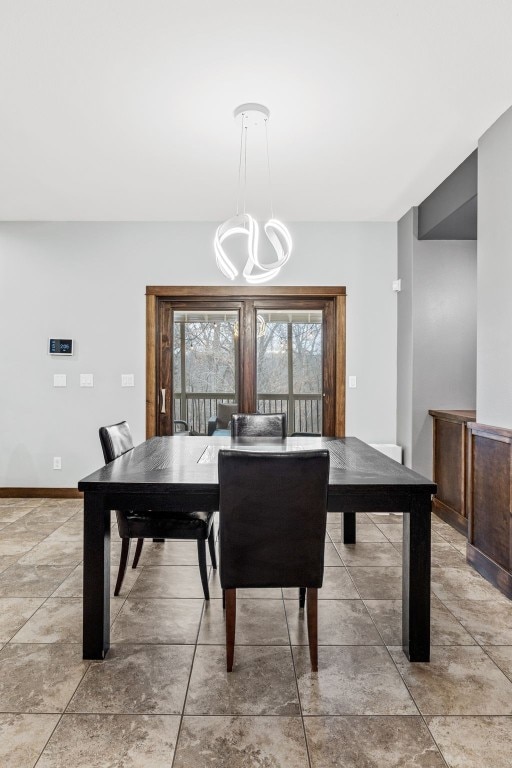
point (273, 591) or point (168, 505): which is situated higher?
point (168, 505)

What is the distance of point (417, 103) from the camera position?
8.46 feet

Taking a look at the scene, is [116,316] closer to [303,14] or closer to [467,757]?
[303,14]

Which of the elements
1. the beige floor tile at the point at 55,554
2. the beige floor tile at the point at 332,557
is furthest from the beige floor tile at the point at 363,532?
the beige floor tile at the point at 55,554

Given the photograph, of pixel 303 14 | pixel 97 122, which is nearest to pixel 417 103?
pixel 303 14

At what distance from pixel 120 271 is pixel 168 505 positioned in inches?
125

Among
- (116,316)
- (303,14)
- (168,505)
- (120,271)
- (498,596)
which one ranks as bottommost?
(498,596)

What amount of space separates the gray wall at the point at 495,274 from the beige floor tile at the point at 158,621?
1942 mm

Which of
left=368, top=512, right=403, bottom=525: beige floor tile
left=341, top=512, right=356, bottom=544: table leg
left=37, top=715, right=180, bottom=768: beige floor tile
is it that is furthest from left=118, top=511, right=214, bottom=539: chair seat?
left=368, top=512, right=403, bottom=525: beige floor tile

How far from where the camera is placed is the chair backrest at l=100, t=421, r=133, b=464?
8.48ft

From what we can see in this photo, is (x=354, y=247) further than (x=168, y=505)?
Yes

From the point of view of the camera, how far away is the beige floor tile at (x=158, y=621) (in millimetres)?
2076

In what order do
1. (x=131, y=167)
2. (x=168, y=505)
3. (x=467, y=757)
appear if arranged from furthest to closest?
1. (x=131, y=167)
2. (x=168, y=505)
3. (x=467, y=757)

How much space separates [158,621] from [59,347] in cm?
303

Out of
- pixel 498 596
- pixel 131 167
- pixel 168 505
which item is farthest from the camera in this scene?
pixel 131 167
